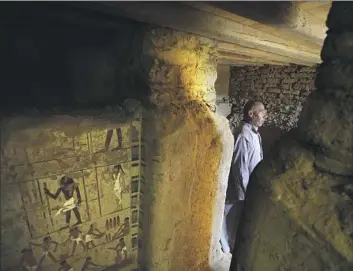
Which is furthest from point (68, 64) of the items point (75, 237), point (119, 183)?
point (75, 237)

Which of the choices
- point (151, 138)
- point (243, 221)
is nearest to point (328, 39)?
point (243, 221)

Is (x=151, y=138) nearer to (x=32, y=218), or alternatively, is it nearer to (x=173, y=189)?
(x=173, y=189)

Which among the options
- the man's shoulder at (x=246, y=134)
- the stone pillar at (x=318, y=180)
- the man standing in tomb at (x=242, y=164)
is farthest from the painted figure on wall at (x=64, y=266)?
the man's shoulder at (x=246, y=134)

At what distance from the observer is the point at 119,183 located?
1.12m

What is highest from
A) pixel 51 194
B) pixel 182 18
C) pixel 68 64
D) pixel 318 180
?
pixel 182 18

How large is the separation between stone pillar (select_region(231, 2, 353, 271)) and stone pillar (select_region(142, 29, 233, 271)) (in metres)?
0.46

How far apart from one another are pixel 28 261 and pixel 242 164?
5.46 ft

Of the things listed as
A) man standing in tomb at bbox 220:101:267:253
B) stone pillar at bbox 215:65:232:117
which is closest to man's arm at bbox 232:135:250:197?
man standing in tomb at bbox 220:101:267:253

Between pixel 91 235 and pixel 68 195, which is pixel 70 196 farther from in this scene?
pixel 91 235

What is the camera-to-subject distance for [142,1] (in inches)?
27.9

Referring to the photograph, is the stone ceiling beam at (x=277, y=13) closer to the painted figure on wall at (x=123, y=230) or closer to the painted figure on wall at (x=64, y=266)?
the painted figure on wall at (x=123, y=230)

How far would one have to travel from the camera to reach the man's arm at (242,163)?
2160 millimetres

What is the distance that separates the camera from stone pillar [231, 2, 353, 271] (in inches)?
24.7

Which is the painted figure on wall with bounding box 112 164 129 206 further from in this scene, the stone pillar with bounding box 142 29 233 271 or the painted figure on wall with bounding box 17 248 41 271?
the painted figure on wall with bounding box 17 248 41 271
